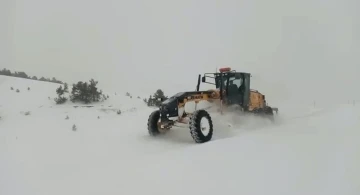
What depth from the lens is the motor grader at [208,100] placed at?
9.14 m

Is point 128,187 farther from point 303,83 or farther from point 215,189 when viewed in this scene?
point 303,83

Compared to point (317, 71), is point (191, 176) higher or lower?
lower

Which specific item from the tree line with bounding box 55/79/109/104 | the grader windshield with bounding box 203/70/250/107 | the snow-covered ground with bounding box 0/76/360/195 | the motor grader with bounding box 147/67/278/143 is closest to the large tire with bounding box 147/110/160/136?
the motor grader with bounding box 147/67/278/143

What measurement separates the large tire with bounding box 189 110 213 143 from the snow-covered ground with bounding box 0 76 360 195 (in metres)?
0.65

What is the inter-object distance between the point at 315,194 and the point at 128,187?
2486 millimetres

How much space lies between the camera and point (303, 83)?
98.4 ft

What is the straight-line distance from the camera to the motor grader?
360 inches

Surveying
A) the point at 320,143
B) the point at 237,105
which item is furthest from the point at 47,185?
the point at 237,105

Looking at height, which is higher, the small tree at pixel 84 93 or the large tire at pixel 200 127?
the small tree at pixel 84 93

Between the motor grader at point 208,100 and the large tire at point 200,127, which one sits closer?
the large tire at point 200,127

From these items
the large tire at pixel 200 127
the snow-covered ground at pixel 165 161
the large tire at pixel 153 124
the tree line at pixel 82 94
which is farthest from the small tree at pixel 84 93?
the large tire at pixel 200 127

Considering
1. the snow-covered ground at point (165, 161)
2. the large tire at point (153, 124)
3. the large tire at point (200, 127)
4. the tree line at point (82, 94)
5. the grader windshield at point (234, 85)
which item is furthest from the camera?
the tree line at point (82, 94)

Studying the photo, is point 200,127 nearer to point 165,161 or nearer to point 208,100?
point 208,100

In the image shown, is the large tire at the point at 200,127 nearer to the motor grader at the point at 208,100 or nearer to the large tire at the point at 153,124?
the motor grader at the point at 208,100
